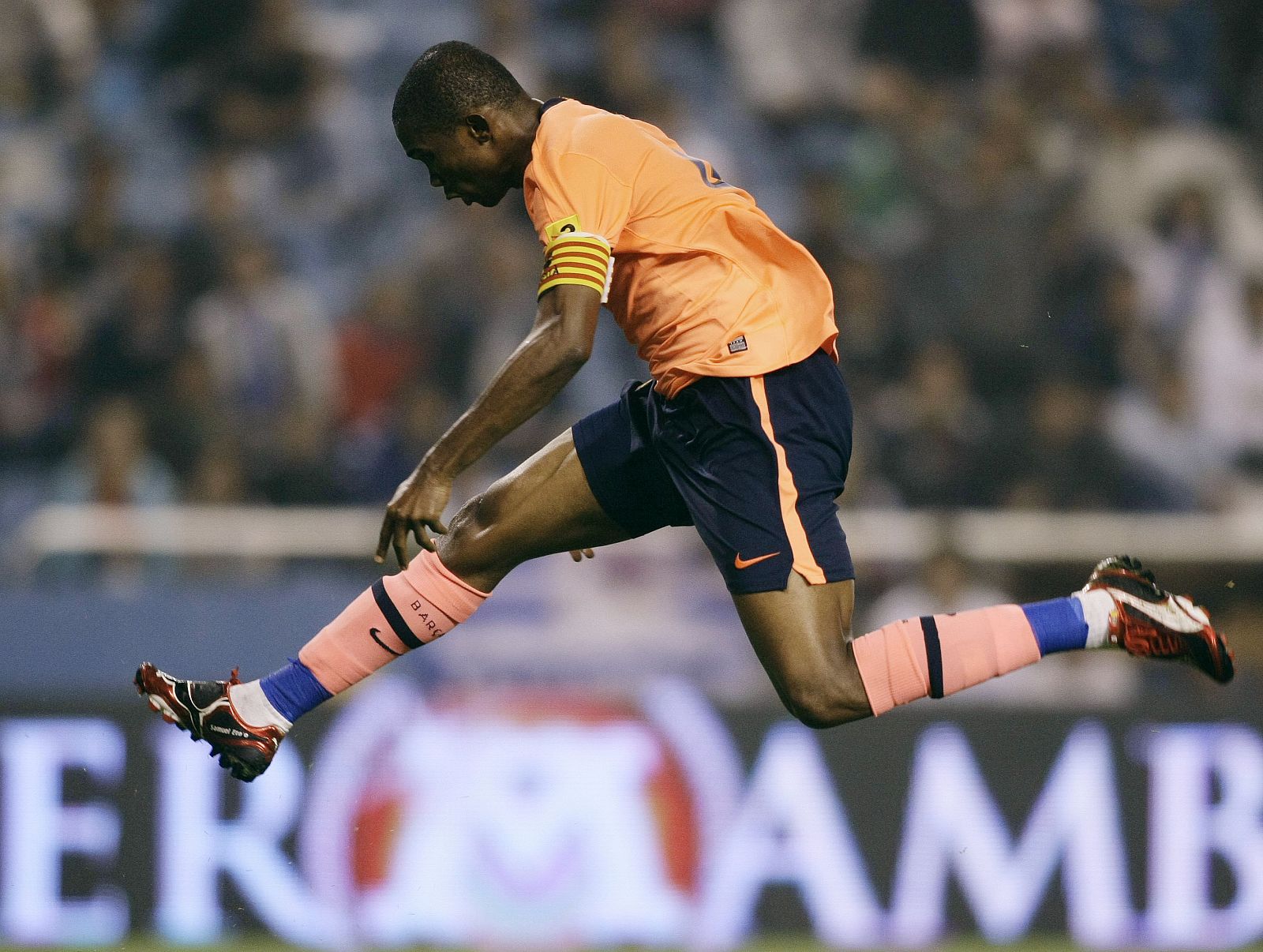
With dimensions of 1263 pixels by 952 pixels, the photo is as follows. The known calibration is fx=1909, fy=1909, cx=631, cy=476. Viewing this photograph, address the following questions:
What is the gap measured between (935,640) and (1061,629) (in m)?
0.32

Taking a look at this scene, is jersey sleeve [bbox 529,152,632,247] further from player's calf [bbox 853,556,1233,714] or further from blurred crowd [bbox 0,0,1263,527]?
blurred crowd [bbox 0,0,1263,527]

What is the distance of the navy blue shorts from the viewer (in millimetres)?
4645

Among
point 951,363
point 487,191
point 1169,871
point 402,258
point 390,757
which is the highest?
point 402,258

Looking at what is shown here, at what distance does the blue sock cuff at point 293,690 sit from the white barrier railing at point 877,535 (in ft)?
10.4

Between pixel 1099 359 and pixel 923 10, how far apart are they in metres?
2.74

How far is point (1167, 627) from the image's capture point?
478cm

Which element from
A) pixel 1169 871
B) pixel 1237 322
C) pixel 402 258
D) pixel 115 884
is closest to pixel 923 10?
pixel 1237 322

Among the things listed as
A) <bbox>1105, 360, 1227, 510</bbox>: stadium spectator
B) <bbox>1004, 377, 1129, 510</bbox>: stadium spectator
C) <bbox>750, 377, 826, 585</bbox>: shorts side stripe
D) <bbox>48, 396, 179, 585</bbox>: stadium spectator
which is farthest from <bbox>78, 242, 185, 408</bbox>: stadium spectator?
<bbox>750, 377, 826, 585</bbox>: shorts side stripe

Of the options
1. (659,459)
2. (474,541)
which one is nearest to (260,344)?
(474,541)

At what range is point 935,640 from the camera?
4.82 m

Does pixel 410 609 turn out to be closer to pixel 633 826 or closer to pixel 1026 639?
pixel 1026 639

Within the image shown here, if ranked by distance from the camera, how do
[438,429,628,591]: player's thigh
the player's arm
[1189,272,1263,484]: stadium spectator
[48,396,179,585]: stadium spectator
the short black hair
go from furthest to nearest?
1. [1189,272,1263,484]: stadium spectator
2. [48,396,179,585]: stadium spectator
3. [438,429,628,591]: player's thigh
4. the short black hair
5. the player's arm

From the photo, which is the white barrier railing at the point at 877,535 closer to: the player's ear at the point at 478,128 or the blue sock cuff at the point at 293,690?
the blue sock cuff at the point at 293,690

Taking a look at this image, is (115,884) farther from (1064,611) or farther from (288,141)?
(288,141)
